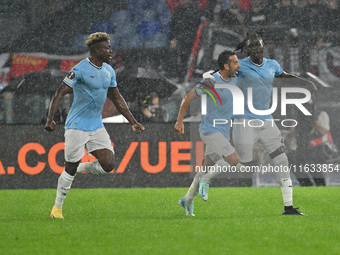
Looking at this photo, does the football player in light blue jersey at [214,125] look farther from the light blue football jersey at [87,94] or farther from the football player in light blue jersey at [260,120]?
the light blue football jersey at [87,94]

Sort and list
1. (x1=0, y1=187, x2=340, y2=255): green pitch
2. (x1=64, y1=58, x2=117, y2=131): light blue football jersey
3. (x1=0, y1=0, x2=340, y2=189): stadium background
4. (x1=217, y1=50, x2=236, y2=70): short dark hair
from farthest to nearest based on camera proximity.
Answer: (x1=0, y1=0, x2=340, y2=189): stadium background < (x1=217, y1=50, x2=236, y2=70): short dark hair < (x1=64, y1=58, x2=117, y2=131): light blue football jersey < (x1=0, y1=187, x2=340, y2=255): green pitch

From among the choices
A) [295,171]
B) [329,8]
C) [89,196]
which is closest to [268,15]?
[329,8]

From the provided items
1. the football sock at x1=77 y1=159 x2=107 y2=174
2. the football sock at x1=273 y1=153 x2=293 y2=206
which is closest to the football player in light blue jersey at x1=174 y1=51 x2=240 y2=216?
the football sock at x1=273 y1=153 x2=293 y2=206

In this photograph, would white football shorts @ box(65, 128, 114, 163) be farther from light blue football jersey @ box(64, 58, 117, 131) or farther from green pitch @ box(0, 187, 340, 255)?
green pitch @ box(0, 187, 340, 255)

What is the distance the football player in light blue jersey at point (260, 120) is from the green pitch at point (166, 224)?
1.56 feet

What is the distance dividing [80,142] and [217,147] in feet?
5.37

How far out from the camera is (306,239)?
6734 millimetres

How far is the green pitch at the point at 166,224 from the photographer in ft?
20.8

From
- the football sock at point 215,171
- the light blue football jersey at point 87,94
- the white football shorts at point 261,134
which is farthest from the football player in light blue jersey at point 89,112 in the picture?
the white football shorts at point 261,134

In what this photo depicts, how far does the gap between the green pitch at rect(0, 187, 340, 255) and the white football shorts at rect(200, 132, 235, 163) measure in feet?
2.32

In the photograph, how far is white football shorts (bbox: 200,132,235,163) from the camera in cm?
891

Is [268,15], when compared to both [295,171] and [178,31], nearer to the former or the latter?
[178,31]

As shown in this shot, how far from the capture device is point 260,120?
8.71m

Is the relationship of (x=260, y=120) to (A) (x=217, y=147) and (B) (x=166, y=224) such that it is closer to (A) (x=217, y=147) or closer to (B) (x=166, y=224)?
(A) (x=217, y=147)
